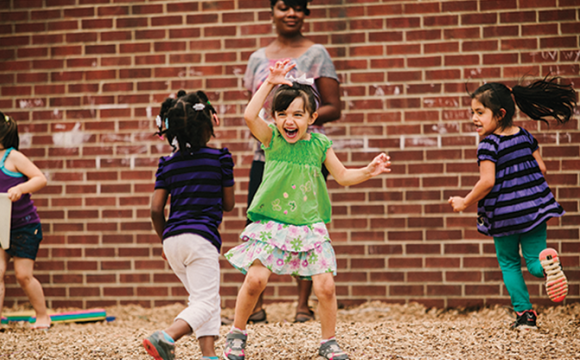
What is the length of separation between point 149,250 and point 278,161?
7.56ft

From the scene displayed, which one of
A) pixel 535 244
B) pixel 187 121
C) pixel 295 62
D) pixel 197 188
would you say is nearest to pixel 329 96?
pixel 295 62

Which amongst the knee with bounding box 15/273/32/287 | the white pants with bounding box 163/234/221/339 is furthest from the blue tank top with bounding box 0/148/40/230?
the white pants with bounding box 163/234/221/339

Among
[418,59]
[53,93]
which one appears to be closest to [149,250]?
[53,93]

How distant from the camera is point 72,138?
208 inches

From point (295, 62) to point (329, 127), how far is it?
41.4 inches

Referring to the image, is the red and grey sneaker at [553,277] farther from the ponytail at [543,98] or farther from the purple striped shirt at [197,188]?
the purple striped shirt at [197,188]

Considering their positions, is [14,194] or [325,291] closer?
[325,291]

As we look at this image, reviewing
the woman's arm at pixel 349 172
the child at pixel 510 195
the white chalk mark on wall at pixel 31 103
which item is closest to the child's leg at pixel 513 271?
the child at pixel 510 195

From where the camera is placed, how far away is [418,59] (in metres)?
4.96

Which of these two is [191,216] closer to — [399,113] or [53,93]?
[399,113]

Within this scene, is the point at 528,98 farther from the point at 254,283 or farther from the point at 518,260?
the point at 254,283

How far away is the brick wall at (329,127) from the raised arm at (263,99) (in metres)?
1.80

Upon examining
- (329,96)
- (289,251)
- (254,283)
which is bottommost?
(254,283)

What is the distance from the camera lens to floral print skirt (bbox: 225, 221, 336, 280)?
3178mm
